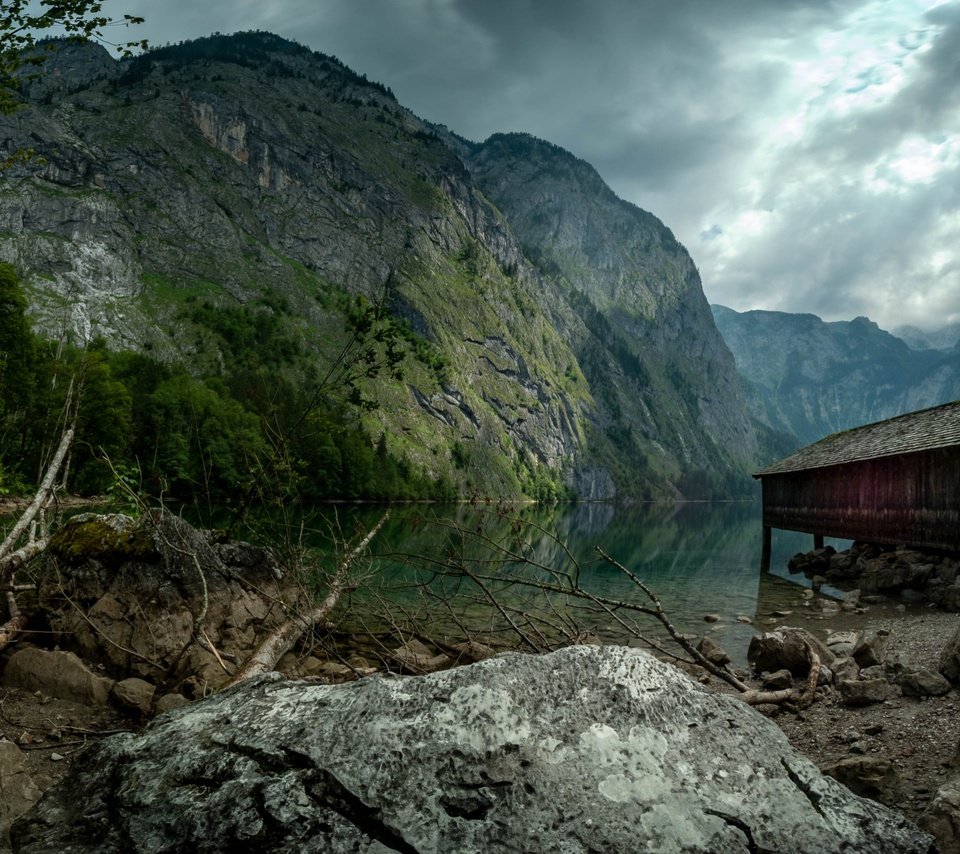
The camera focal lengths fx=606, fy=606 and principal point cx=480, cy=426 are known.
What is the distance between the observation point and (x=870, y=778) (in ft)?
14.3

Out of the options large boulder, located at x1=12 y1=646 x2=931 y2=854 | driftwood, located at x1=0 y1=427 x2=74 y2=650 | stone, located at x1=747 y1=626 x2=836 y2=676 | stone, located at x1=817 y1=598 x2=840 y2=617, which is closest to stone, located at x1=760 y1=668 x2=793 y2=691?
stone, located at x1=747 y1=626 x2=836 y2=676

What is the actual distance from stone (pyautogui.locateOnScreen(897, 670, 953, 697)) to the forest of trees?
7.99 meters

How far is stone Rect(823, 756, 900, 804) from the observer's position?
4.26m

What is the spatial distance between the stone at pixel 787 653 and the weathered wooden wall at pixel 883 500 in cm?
1456

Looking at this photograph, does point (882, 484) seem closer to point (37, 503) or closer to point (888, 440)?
point (888, 440)

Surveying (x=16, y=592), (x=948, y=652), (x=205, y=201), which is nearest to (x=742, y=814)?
(x=948, y=652)

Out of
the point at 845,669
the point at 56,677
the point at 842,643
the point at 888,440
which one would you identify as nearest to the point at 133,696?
the point at 56,677

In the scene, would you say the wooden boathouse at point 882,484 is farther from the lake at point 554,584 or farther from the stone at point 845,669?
the stone at point 845,669

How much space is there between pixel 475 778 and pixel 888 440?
2799cm

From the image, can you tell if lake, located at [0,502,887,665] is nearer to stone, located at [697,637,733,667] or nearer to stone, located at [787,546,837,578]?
stone, located at [787,546,837,578]

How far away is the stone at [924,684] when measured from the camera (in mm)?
6867

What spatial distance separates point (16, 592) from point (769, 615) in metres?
18.9

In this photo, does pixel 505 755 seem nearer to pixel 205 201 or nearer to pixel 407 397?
pixel 407 397

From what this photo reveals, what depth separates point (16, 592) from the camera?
9758mm
